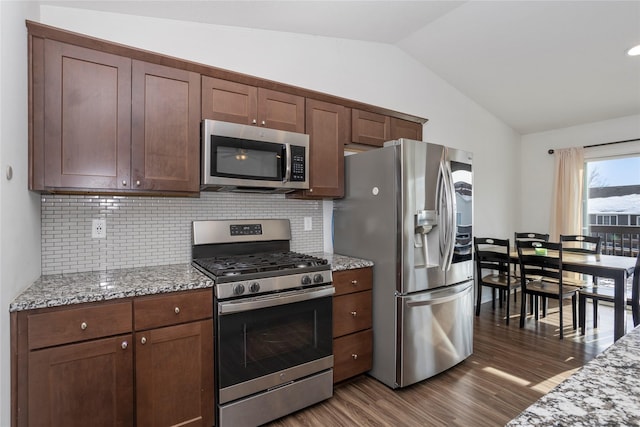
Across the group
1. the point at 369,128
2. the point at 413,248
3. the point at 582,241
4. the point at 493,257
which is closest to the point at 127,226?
the point at 413,248

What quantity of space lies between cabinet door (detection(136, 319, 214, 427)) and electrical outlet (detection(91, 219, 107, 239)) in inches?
31.9

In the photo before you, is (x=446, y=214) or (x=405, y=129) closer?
(x=446, y=214)

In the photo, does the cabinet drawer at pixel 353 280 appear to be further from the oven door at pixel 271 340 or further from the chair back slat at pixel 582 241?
the chair back slat at pixel 582 241

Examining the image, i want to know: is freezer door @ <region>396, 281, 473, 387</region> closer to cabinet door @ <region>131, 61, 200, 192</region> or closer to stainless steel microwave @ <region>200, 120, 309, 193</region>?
stainless steel microwave @ <region>200, 120, 309, 193</region>

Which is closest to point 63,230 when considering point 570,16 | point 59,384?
point 59,384

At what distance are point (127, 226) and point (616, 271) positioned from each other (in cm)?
411

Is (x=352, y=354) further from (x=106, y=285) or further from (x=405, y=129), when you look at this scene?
(x=405, y=129)

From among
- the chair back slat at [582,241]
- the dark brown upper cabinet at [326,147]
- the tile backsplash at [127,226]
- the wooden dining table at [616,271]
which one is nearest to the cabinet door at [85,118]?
the tile backsplash at [127,226]

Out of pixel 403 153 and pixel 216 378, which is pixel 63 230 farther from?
pixel 403 153

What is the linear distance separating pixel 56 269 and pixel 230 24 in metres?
2.11

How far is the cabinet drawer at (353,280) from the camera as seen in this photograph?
93.7 inches

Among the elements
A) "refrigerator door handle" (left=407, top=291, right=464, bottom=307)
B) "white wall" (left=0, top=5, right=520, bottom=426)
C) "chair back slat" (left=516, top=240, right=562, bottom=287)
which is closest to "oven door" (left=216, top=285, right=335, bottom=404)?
"refrigerator door handle" (left=407, top=291, right=464, bottom=307)

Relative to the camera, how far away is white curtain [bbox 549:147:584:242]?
4781 millimetres

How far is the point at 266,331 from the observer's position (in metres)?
1.98
